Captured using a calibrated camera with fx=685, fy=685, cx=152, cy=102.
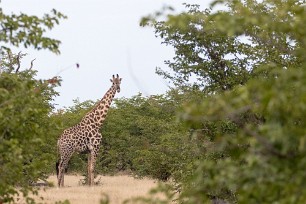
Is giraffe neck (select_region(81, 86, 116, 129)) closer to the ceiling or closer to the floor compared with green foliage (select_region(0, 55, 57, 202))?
closer to the ceiling

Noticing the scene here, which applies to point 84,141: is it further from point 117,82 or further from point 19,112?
point 19,112

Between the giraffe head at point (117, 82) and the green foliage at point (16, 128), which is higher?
the giraffe head at point (117, 82)

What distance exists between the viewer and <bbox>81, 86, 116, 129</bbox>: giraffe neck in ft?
87.0

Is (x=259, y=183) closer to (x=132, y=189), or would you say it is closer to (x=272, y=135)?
(x=272, y=135)

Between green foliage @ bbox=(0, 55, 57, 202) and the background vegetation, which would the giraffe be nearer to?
the background vegetation

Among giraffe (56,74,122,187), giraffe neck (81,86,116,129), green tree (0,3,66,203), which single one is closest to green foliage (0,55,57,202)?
green tree (0,3,66,203)

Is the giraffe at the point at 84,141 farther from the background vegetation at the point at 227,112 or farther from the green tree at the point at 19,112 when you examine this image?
the green tree at the point at 19,112

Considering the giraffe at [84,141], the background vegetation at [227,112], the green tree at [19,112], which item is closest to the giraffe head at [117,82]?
the giraffe at [84,141]

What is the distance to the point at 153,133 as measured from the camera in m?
35.9

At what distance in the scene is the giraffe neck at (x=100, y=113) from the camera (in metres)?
26.5

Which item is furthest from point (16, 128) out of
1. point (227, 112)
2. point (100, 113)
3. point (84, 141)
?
point (100, 113)

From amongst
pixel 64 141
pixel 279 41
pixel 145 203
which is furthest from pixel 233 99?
pixel 64 141

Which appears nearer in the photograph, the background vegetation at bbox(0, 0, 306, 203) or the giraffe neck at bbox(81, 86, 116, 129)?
the background vegetation at bbox(0, 0, 306, 203)

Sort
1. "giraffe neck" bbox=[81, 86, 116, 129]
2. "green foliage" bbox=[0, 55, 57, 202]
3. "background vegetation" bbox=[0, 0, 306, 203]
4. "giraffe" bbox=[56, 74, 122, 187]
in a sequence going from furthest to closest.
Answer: "giraffe neck" bbox=[81, 86, 116, 129] < "giraffe" bbox=[56, 74, 122, 187] < "green foliage" bbox=[0, 55, 57, 202] < "background vegetation" bbox=[0, 0, 306, 203]
